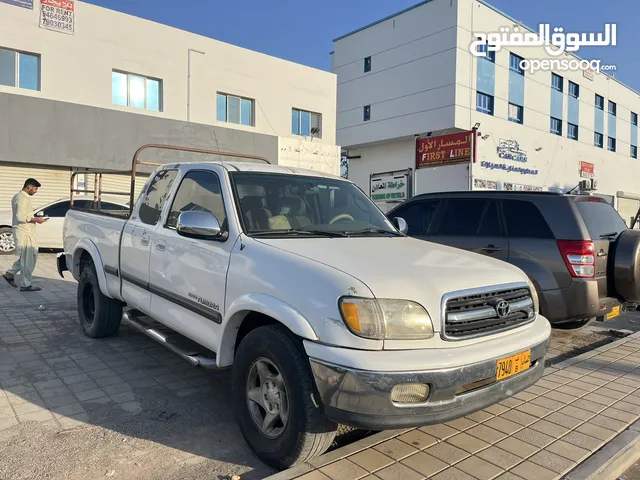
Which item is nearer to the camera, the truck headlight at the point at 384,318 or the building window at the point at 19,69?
the truck headlight at the point at 384,318

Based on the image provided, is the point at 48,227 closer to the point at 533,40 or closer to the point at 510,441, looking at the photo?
the point at 510,441


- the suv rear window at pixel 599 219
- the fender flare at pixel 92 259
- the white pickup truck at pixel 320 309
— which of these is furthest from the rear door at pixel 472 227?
the fender flare at pixel 92 259

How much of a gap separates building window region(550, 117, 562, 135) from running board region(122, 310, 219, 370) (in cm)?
3298

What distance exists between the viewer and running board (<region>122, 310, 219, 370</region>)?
3.59 m

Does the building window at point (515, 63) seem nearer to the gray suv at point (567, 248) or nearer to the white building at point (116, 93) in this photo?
the white building at point (116, 93)

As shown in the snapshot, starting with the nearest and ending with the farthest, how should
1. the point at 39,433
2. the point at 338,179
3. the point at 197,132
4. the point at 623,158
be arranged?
1. the point at 39,433
2. the point at 338,179
3. the point at 197,132
4. the point at 623,158

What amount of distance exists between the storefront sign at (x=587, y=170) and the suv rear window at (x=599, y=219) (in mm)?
32826

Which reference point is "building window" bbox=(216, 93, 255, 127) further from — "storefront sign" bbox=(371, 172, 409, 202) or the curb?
the curb

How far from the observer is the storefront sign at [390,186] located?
94.3ft

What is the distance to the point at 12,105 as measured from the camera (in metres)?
14.6

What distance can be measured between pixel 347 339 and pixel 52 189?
16.4 meters

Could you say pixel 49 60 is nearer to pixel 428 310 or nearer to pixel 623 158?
pixel 428 310

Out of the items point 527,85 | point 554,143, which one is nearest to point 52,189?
point 527,85

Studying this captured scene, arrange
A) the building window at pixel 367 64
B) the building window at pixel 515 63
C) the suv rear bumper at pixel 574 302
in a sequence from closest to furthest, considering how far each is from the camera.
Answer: the suv rear bumper at pixel 574 302
the building window at pixel 515 63
the building window at pixel 367 64
